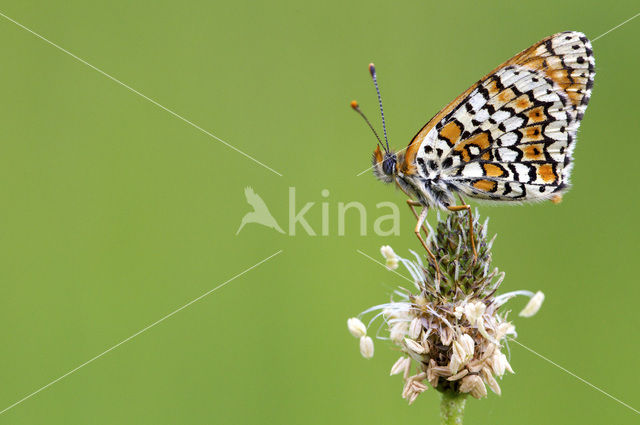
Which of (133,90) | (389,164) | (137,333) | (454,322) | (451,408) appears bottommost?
(451,408)

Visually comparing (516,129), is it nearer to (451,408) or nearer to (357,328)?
(357,328)

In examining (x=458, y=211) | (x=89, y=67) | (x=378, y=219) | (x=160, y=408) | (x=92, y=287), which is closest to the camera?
(x=458, y=211)

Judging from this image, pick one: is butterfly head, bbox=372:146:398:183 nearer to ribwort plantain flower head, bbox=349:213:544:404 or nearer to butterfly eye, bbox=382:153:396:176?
butterfly eye, bbox=382:153:396:176

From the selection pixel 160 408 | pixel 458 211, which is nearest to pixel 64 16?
pixel 160 408

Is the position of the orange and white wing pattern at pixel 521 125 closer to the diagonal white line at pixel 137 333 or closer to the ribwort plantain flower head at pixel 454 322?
the ribwort plantain flower head at pixel 454 322

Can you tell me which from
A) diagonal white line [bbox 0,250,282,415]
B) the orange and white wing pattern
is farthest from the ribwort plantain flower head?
diagonal white line [bbox 0,250,282,415]

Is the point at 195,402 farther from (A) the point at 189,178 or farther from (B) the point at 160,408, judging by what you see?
(A) the point at 189,178

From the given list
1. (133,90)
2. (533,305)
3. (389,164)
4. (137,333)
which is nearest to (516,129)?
(389,164)

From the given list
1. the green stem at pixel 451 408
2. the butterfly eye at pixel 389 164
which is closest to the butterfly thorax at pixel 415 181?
the butterfly eye at pixel 389 164
